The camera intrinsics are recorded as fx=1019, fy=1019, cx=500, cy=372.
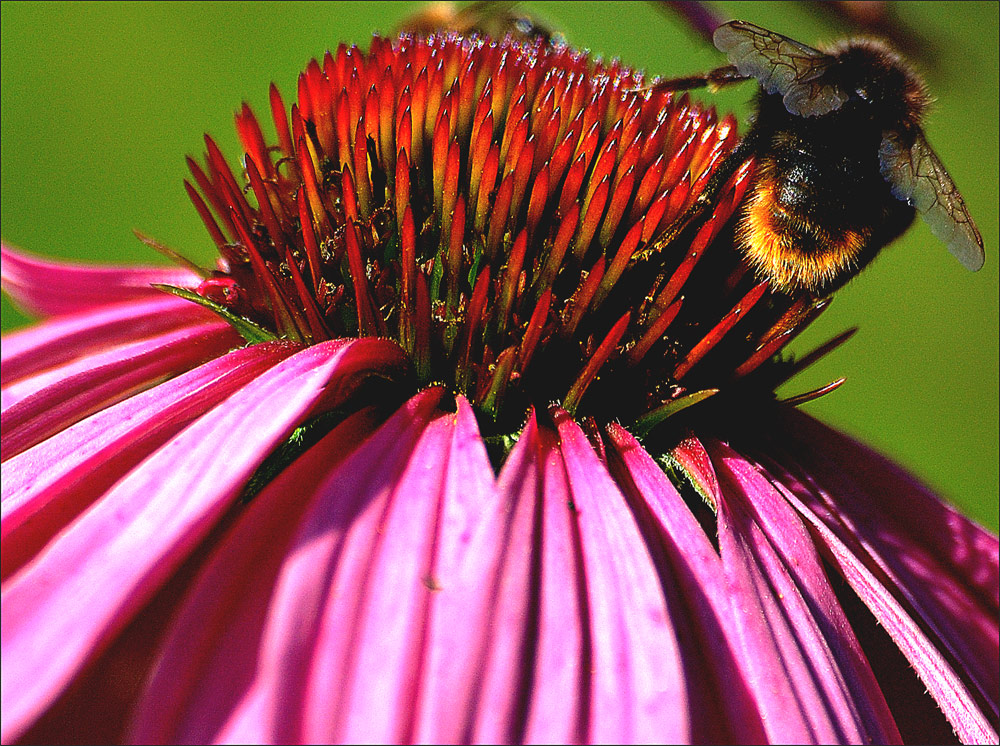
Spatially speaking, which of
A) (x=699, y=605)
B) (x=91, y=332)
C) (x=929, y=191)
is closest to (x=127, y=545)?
(x=699, y=605)

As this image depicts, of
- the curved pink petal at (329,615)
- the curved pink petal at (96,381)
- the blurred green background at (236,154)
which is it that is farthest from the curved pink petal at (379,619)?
the blurred green background at (236,154)

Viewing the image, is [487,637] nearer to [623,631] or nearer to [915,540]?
[623,631]

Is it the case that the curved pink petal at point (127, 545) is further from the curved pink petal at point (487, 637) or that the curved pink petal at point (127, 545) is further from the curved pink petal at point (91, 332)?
the curved pink petal at point (91, 332)

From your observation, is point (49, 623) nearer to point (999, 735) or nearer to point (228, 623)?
point (228, 623)

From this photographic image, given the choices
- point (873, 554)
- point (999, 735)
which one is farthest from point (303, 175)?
point (999, 735)

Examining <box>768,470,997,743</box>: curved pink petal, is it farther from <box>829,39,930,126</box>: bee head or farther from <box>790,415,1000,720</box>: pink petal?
<box>829,39,930,126</box>: bee head

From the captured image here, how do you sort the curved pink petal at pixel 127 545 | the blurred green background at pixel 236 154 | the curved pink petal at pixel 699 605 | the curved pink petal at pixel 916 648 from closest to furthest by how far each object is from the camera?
the curved pink petal at pixel 127 545 → the curved pink petal at pixel 699 605 → the curved pink petal at pixel 916 648 → the blurred green background at pixel 236 154
